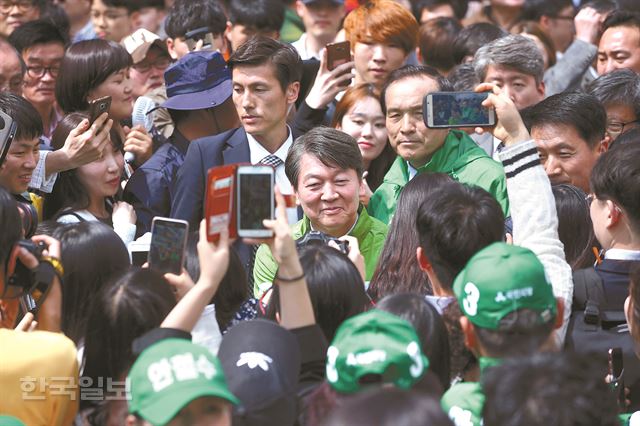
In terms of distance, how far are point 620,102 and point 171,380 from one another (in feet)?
13.9

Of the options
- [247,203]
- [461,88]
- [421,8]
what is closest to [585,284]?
[247,203]

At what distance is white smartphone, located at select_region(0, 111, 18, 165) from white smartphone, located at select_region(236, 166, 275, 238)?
72.2 inches

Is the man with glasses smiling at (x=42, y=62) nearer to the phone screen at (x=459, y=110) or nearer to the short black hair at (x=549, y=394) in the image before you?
the phone screen at (x=459, y=110)

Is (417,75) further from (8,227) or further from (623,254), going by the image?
(8,227)

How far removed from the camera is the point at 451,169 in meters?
5.97

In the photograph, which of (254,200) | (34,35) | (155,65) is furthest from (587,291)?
(34,35)

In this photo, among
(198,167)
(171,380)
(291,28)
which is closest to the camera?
(171,380)

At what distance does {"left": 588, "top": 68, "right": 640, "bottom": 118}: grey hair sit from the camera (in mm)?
6492

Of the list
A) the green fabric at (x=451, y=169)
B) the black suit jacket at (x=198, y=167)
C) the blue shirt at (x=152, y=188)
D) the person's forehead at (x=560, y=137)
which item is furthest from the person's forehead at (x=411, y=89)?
the blue shirt at (x=152, y=188)

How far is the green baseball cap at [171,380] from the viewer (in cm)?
293

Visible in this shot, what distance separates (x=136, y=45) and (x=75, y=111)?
43.8 inches

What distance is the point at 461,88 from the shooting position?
698cm

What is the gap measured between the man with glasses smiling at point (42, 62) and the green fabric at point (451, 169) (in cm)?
258

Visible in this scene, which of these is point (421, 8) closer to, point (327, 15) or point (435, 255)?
point (327, 15)
